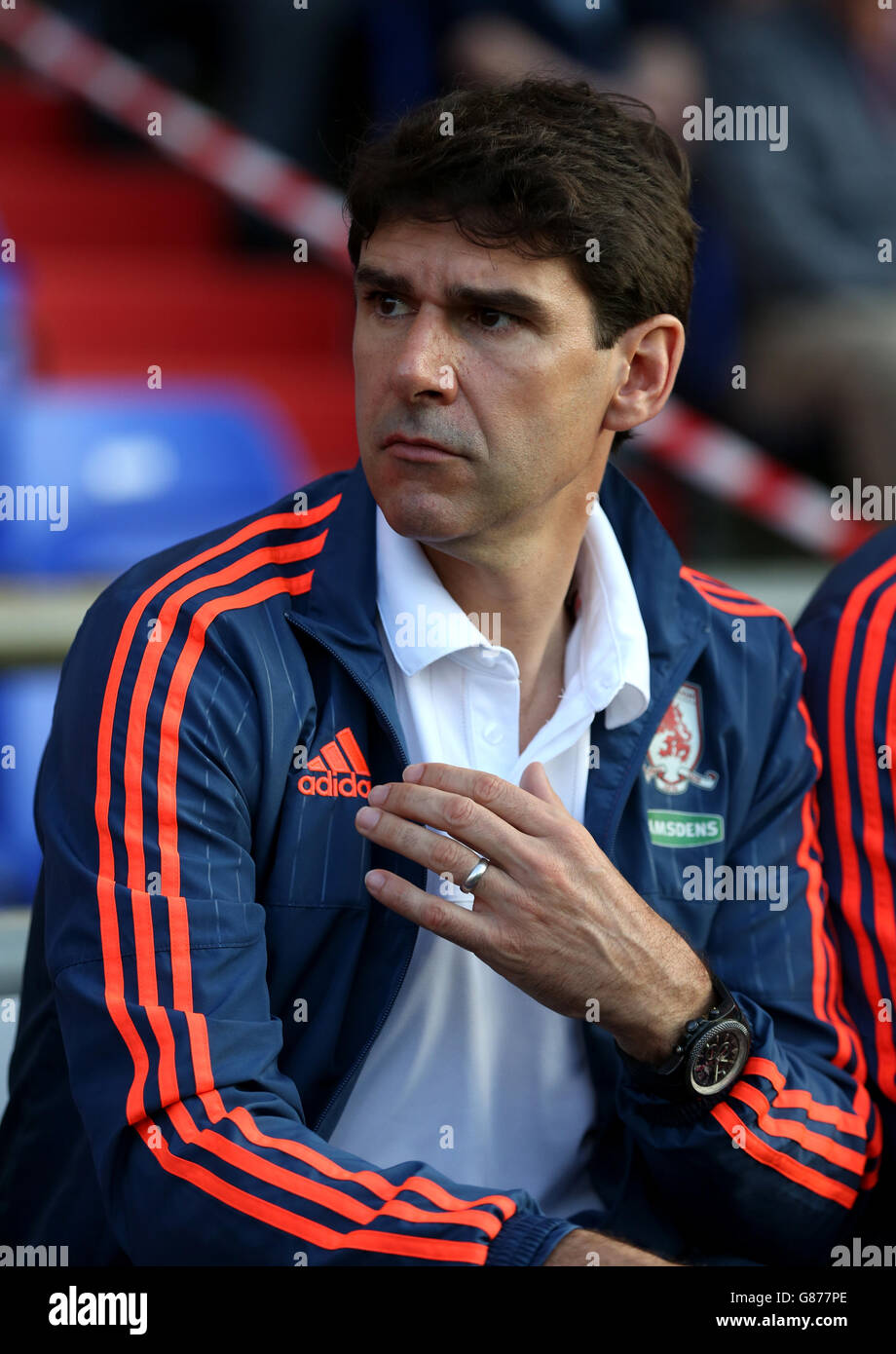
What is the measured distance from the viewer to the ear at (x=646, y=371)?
1.96 m

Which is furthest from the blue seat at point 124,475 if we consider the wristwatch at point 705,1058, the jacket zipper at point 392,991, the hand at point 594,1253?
the hand at point 594,1253

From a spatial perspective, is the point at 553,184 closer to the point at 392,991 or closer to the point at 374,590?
the point at 374,590

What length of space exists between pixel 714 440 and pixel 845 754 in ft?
8.56

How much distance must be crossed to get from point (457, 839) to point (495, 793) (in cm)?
6

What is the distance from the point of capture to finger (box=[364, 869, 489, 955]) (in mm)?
1594

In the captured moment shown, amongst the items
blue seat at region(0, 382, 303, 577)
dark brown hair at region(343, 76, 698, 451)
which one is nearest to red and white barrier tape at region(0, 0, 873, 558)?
blue seat at region(0, 382, 303, 577)

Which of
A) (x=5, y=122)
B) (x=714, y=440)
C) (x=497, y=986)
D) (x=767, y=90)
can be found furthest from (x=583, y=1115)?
(x=5, y=122)

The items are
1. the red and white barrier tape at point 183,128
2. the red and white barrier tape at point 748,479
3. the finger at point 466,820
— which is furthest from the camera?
the red and white barrier tape at point 183,128

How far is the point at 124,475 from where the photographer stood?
3469 millimetres

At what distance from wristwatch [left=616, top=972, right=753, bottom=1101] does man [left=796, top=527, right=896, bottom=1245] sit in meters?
0.24

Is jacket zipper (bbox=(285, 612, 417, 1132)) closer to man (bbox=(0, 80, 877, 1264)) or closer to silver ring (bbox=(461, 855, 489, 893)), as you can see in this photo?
man (bbox=(0, 80, 877, 1264))

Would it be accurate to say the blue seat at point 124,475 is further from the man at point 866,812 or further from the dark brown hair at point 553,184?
the man at point 866,812

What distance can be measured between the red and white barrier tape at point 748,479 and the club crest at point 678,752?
249 centimetres
